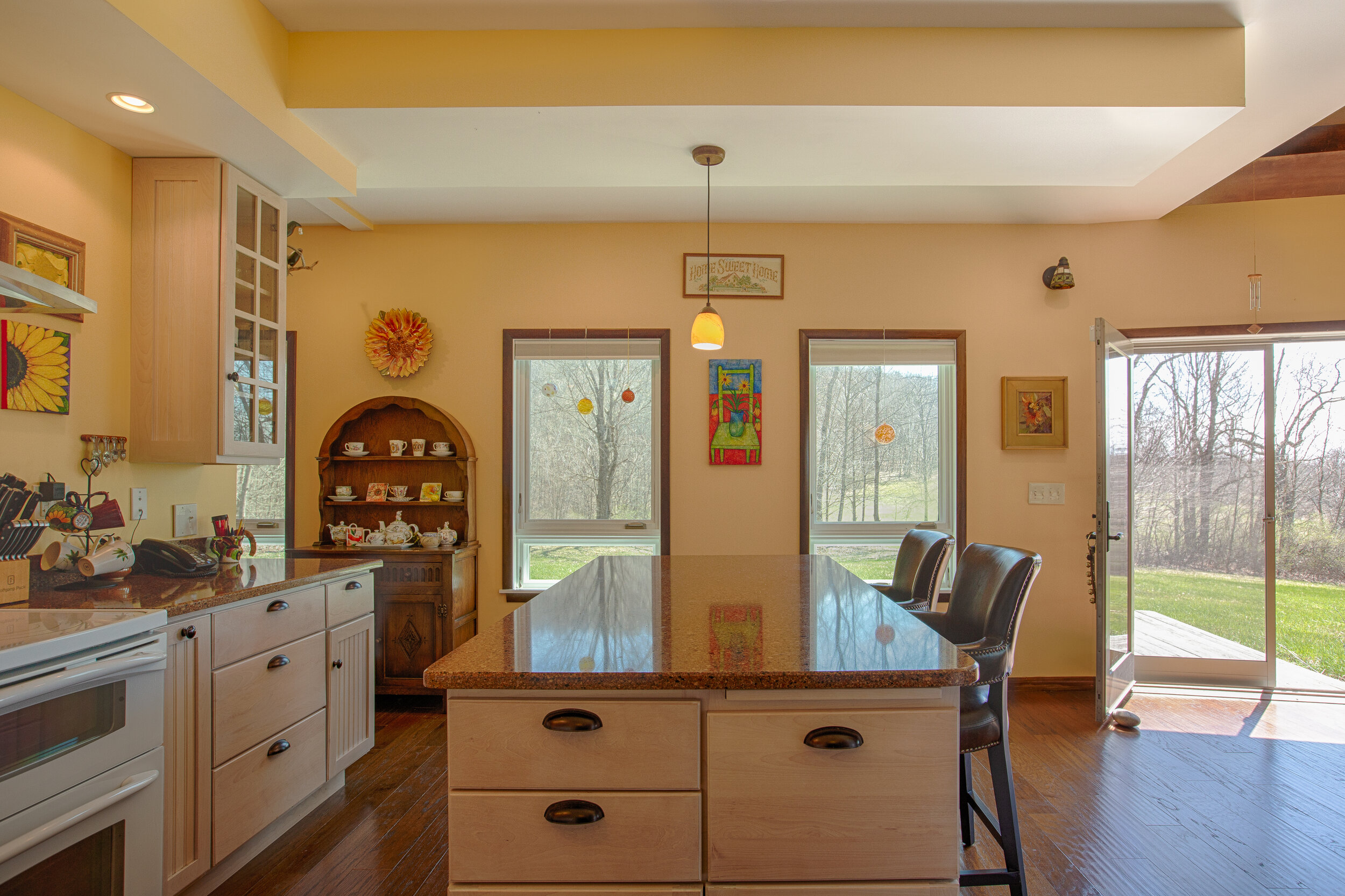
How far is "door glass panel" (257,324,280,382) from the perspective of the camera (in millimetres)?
2863

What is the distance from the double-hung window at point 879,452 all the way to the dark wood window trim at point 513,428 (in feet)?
2.72

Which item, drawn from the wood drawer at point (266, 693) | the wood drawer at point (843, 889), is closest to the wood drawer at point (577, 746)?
the wood drawer at point (843, 889)

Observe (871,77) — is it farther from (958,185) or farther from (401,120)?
(401,120)

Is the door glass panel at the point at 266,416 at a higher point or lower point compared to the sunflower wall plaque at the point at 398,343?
lower

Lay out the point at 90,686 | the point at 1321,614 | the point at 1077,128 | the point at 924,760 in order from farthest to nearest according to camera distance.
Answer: the point at 1321,614
the point at 1077,128
the point at 90,686
the point at 924,760

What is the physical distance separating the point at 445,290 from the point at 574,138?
163cm

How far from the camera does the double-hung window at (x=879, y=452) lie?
13.4 ft

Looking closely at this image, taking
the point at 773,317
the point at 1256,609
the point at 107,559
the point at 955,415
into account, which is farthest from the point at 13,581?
the point at 1256,609

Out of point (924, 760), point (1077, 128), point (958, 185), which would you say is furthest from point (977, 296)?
point (924, 760)

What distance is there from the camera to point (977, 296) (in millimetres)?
4039

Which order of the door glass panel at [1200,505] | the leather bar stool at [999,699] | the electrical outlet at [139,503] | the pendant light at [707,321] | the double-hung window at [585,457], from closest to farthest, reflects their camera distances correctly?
the leather bar stool at [999,699], the electrical outlet at [139,503], the pendant light at [707,321], the door glass panel at [1200,505], the double-hung window at [585,457]

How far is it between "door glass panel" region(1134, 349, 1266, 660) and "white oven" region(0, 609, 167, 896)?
14.9 feet

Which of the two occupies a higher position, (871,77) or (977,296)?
(871,77)

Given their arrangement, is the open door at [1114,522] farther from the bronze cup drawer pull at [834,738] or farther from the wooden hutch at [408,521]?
the wooden hutch at [408,521]
